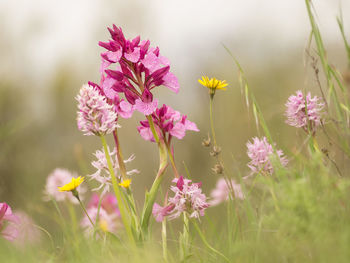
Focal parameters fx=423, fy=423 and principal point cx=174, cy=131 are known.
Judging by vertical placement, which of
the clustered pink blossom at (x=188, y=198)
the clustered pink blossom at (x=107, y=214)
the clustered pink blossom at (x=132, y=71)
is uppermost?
the clustered pink blossom at (x=132, y=71)

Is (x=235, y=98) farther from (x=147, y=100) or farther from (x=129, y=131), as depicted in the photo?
(x=147, y=100)

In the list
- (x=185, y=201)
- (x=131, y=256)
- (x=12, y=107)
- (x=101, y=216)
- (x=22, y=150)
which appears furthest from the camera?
(x=12, y=107)

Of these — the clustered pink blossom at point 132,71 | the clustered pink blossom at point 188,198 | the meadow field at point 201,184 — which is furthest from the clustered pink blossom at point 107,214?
the clustered pink blossom at point 132,71

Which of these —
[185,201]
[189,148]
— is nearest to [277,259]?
[185,201]

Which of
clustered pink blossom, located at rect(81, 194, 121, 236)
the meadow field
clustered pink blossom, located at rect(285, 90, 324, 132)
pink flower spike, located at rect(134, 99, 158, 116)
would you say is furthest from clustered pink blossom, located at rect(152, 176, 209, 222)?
clustered pink blossom, located at rect(81, 194, 121, 236)

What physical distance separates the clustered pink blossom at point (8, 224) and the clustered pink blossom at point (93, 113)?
527 millimetres

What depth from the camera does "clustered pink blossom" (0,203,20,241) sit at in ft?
5.32

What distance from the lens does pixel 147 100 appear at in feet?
5.02

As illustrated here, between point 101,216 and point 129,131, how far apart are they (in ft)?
16.2

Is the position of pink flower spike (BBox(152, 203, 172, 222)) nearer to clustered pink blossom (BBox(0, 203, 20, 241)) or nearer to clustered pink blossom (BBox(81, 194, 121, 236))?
clustered pink blossom (BBox(0, 203, 20, 241))

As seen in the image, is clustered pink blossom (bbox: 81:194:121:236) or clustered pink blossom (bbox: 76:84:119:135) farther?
clustered pink blossom (bbox: 81:194:121:236)

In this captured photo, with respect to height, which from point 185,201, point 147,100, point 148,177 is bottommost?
point 148,177

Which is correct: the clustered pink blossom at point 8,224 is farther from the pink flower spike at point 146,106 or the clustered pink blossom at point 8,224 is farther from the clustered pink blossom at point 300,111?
the clustered pink blossom at point 300,111

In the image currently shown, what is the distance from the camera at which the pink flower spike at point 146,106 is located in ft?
4.90
